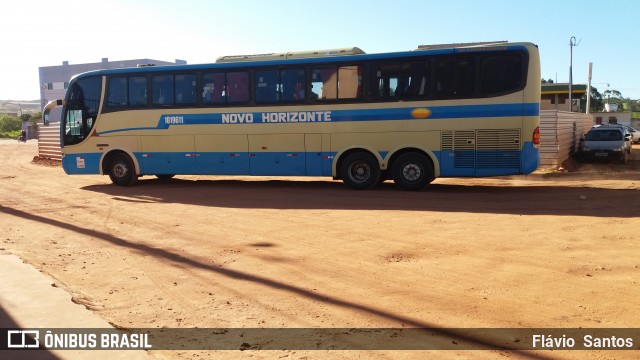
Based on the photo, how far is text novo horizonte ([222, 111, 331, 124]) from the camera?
14.4 meters

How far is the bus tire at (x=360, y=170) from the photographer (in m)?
14.2

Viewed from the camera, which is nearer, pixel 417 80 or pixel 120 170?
pixel 417 80

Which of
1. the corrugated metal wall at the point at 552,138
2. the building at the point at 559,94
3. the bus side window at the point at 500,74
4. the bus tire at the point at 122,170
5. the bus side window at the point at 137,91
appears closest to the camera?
the bus side window at the point at 500,74

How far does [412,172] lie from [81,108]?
1049 centimetres

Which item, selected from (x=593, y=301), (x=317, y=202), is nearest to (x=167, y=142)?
(x=317, y=202)

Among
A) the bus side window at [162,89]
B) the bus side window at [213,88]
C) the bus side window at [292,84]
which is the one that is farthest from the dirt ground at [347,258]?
the bus side window at [162,89]

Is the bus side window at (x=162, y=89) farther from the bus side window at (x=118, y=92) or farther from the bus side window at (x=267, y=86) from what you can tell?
the bus side window at (x=267, y=86)

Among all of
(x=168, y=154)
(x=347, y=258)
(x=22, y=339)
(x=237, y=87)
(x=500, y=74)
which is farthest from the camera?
(x=168, y=154)

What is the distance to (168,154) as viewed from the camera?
16.0m

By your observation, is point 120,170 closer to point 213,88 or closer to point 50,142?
point 213,88

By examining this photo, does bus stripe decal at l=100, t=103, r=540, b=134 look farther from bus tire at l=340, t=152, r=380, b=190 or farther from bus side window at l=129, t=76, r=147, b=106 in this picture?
bus tire at l=340, t=152, r=380, b=190

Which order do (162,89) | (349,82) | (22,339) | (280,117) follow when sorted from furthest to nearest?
(162,89)
(280,117)
(349,82)
(22,339)

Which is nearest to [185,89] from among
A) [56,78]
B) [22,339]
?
[22,339]

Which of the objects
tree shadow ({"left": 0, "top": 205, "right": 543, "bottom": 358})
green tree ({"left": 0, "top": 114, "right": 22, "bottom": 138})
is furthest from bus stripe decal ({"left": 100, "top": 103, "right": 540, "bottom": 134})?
green tree ({"left": 0, "top": 114, "right": 22, "bottom": 138})
